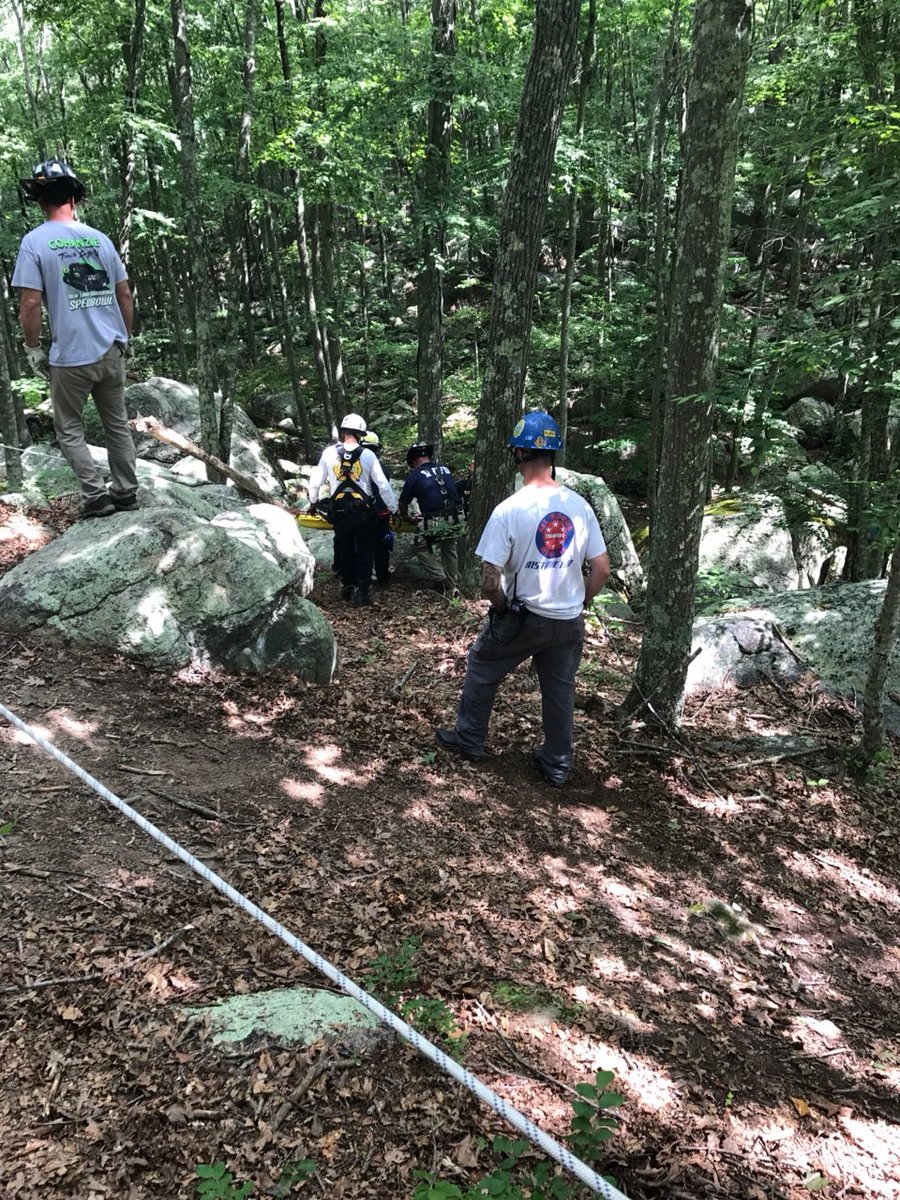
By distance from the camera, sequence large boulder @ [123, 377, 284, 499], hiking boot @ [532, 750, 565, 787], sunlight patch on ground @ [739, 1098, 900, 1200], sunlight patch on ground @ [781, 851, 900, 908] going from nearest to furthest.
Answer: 1. sunlight patch on ground @ [739, 1098, 900, 1200]
2. sunlight patch on ground @ [781, 851, 900, 908]
3. hiking boot @ [532, 750, 565, 787]
4. large boulder @ [123, 377, 284, 499]

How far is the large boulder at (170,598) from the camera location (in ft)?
18.9

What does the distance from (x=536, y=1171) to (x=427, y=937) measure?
1.24 metres

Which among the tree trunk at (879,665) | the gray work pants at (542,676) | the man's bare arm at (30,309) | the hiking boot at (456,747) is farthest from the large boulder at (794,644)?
the man's bare arm at (30,309)

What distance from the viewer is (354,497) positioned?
30.0ft

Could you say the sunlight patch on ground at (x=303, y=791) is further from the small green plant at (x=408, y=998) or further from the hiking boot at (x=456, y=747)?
the small green plant at (x=408, y=998)

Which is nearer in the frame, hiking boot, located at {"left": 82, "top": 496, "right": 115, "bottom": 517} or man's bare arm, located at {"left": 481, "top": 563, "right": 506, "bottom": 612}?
man's bare arm, located at {"left": 481, "top": 563, "right": 506, "bottom": 612}

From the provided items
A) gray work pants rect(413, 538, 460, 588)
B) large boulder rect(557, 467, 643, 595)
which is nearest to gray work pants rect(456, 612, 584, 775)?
gray work pants rect(413, 538, 460, 588)

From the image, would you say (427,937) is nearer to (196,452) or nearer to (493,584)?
(493,584)

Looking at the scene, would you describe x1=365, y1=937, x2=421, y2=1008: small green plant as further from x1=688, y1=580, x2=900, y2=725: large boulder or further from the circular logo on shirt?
x1=688, y1=580, x2=900, y2=725: large boulder

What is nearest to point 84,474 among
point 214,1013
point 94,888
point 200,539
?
point 200,539

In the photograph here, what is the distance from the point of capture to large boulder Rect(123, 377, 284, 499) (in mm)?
17922

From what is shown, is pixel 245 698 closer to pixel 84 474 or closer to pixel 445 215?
pixel 84 474

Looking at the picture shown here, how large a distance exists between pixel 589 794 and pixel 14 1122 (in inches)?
156

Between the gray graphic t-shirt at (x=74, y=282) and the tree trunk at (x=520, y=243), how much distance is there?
4069 millimetres
